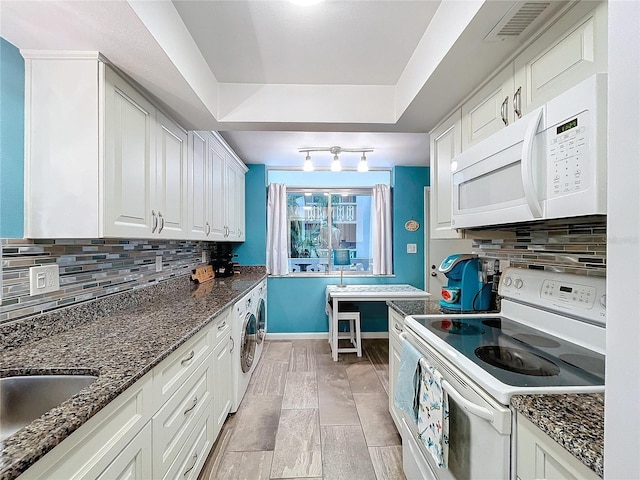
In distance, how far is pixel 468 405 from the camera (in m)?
0.90

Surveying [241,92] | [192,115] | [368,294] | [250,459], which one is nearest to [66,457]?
[250,459]

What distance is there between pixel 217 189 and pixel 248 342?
1.45 meters

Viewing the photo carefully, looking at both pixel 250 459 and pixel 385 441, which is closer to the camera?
pixel 250 459

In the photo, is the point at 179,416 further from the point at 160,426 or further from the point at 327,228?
the point at 327,228

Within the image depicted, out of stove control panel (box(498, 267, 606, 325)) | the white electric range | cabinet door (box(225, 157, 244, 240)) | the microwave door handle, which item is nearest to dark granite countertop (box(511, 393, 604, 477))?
the white electric range

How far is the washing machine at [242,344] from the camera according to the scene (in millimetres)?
2179

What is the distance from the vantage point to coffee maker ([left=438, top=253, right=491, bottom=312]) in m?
1.75

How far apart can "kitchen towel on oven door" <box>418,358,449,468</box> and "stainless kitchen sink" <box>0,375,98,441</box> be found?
1.18 meters

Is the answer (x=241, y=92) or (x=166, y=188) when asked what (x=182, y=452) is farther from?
(x=241, y=92)

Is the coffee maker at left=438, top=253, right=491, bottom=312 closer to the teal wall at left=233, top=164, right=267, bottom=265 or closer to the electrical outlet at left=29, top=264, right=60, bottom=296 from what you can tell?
the electrical outlet at left=29, top=264, right=60, bottom=296

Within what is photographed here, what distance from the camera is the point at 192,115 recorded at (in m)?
1.83

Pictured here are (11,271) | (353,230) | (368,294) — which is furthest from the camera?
(353,230)

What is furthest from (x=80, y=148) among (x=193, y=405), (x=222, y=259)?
(x=222, y=259)

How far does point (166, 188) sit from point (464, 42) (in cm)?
173
